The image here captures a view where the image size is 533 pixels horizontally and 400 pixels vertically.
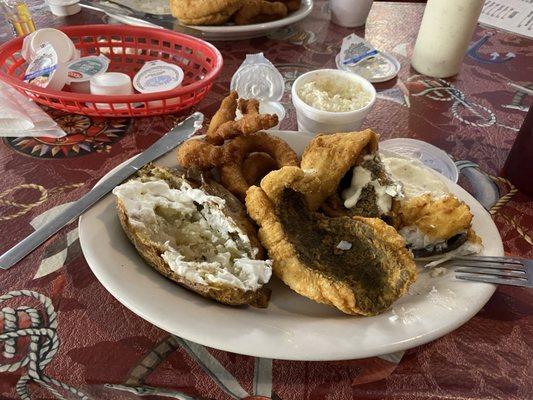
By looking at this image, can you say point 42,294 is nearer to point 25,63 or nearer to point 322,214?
point 322,214

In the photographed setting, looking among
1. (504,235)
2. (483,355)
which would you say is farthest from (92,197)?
(504,235)

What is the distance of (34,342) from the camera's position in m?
0.83

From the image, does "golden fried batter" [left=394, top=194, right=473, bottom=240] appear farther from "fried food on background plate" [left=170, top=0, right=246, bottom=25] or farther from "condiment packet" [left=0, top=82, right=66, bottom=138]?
"fried food on background plate" [left=170, top=0, right=246, bottom=25]

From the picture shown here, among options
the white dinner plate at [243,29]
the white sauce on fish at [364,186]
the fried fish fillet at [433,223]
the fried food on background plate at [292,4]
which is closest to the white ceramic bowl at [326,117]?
the white sauce on fish at [364,186]

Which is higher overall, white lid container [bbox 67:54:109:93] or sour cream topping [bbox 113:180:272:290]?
sour cream topping [bbox 113:180:272:290]

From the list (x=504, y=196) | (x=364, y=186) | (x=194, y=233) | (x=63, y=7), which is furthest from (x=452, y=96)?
(x=63, y=7)

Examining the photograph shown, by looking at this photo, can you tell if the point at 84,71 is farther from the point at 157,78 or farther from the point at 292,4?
the point at 292,4

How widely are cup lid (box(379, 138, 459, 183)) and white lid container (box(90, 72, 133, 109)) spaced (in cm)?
84

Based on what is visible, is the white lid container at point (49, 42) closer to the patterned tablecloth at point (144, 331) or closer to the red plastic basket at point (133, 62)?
the red plastic basket at point (133, 62)

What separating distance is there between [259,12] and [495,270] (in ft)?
4.78

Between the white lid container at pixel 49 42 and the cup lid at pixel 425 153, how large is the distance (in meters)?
1.15

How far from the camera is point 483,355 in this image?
857mm

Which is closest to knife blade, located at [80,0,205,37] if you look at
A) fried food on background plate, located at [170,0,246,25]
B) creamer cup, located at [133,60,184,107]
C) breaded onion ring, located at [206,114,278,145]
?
fried food on background plate, located at [170,0,246,25]

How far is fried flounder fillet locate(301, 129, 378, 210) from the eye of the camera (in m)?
1.02
